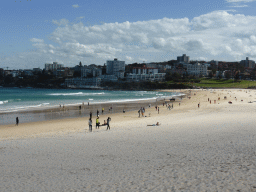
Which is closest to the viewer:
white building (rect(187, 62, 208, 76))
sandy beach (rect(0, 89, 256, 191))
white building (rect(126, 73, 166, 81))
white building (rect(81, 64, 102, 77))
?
sandy beach (rect(0, 89, 256, 191))

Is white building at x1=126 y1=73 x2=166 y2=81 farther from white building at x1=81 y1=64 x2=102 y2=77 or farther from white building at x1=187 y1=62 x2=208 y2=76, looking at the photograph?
white building at x1=81 y1=64 x2=102 y2=77

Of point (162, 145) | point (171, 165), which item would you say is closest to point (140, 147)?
point (162, 145)

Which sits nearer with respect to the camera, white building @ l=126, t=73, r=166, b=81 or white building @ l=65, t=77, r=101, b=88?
white building @ l=126, t=73, r=166, b=81

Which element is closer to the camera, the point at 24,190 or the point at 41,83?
the point at 24,190

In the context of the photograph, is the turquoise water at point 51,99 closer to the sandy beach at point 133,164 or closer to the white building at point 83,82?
the sandy beach at point 133,164

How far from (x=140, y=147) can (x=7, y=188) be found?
18.2ft

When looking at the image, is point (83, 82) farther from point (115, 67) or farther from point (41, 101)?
point (41, 101)

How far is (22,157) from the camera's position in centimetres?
889

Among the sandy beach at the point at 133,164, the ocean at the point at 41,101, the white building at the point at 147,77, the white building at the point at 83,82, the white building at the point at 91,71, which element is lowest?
the ocean at the point at 41,101

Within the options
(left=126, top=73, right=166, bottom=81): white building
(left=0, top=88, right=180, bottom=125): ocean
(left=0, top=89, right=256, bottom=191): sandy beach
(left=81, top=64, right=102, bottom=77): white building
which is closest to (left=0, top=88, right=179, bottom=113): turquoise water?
(left=0, top=88, right=180, bottom=125): ocean

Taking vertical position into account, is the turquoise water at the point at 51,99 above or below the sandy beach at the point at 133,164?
below

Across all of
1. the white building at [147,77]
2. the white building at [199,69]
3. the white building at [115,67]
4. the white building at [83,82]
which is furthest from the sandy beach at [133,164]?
the white building at [115,67]

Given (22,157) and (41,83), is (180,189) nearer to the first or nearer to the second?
(22,157)

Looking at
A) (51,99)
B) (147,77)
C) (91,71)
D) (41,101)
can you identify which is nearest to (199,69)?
(147,77)
